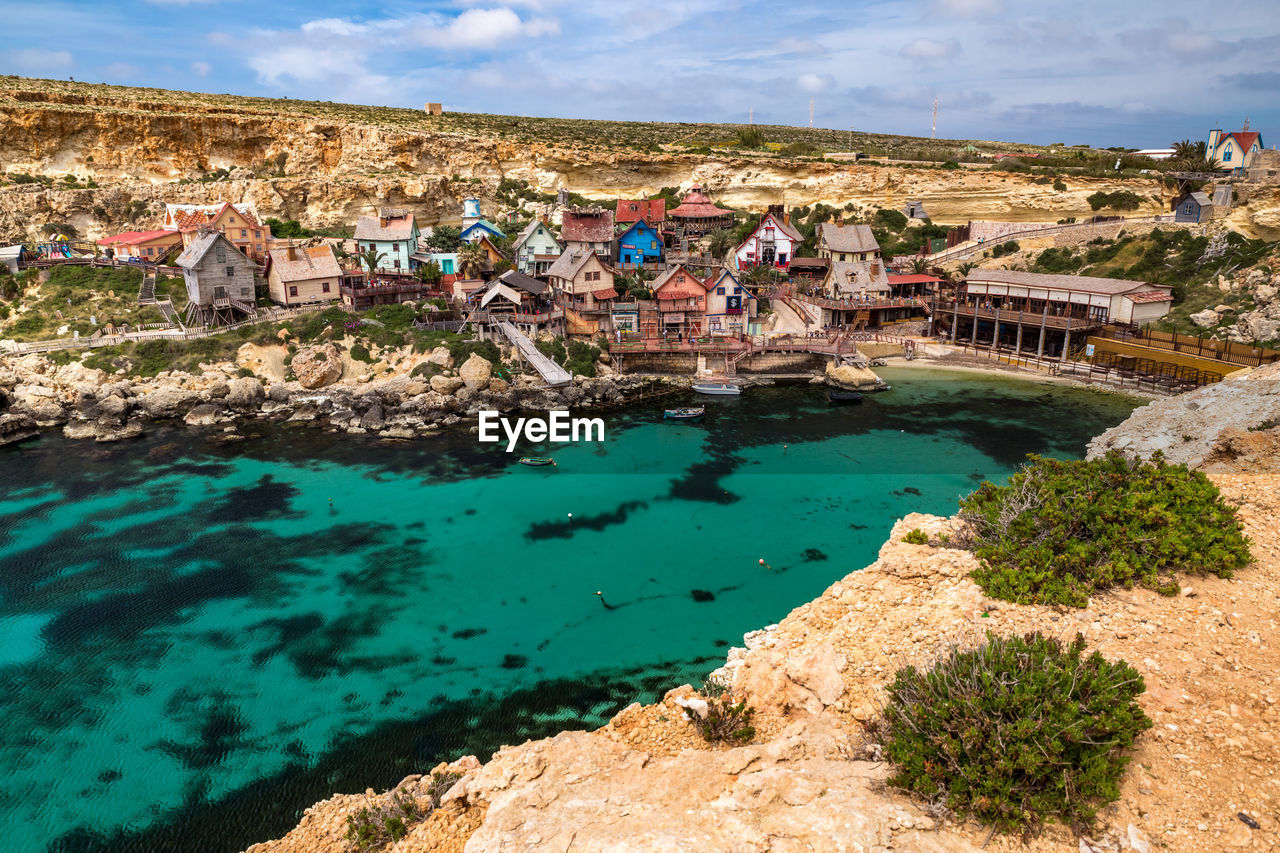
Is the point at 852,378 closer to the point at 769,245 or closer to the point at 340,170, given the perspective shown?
the point at 769,245

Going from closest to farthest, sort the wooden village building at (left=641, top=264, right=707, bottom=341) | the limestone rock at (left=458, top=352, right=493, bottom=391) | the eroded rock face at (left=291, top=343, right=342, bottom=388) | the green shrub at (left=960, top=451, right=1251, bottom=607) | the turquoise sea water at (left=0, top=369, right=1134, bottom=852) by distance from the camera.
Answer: the green shrub at (left=960, top=451, right=1251, bottom=607)
the turquoise sea water at (left=0, top=369, right=1134, bottom=852)
the limestone rock at (left=458, top=352, right=493, bottom=391)
the eroded rock face at (left=291, top=343, right=342, bottom=388)
the wooden village building at (left=641, top=264, right=707, bottom=341)

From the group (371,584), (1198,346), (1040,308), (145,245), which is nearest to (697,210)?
(1040,308)

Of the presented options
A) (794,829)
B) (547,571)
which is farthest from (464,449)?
(794,829)

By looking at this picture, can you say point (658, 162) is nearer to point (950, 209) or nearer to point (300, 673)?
point (950, 209)

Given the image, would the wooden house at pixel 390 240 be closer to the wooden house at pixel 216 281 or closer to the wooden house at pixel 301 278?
the wooden house at pixel 301 278

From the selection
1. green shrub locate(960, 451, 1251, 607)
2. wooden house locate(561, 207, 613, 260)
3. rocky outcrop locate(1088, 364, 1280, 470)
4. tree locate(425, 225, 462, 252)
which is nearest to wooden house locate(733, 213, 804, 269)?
wooden house locate(561, 207, 613, 260)

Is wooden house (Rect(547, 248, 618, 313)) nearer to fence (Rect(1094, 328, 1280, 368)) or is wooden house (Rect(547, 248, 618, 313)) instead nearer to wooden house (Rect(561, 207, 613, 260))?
wooden house (Rect(561, 207, 613, 260))

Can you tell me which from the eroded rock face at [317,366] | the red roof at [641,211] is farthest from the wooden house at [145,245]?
the red roof at [641,211]
